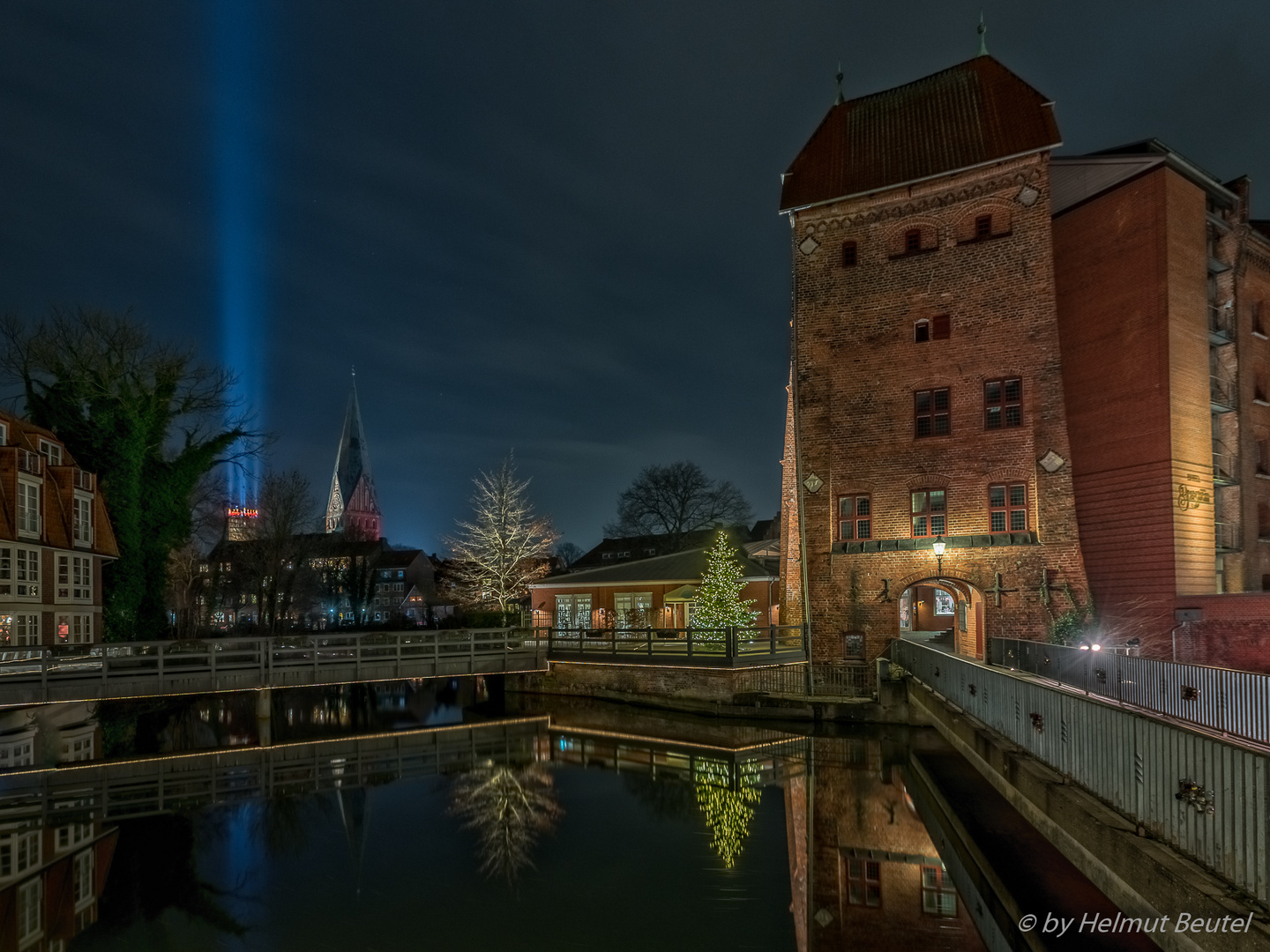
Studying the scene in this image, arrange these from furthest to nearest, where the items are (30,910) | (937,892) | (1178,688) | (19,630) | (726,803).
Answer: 1. (19,630)
2. (726,803)
3. (937,892)
4. (30,910)
5. (1178,688)

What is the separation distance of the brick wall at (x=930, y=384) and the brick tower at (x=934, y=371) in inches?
1.7

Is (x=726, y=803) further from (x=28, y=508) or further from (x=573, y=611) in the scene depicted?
(x=573, y=611)

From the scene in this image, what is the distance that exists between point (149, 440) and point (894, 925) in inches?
1072

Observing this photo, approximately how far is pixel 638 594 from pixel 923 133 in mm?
18978

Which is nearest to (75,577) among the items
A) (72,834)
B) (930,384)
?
(72,834)

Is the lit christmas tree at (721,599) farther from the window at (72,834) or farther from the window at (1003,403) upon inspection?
the window at (72,834)

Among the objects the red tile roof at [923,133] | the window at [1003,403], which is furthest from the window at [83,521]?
the window at [1003,403]

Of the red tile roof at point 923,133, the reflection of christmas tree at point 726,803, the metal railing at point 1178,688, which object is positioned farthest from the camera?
the red tile roof at point 923,133

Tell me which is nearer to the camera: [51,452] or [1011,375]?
[1011,375]

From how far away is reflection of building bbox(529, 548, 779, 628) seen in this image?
30812 millimetres

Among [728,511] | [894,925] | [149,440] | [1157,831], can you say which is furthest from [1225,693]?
[728,511]

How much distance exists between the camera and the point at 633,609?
32531 mm

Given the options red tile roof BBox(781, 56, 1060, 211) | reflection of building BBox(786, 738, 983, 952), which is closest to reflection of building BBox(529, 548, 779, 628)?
red tile roof BBox(781, 56, 1060, 211)

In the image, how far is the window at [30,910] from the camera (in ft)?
28.5
